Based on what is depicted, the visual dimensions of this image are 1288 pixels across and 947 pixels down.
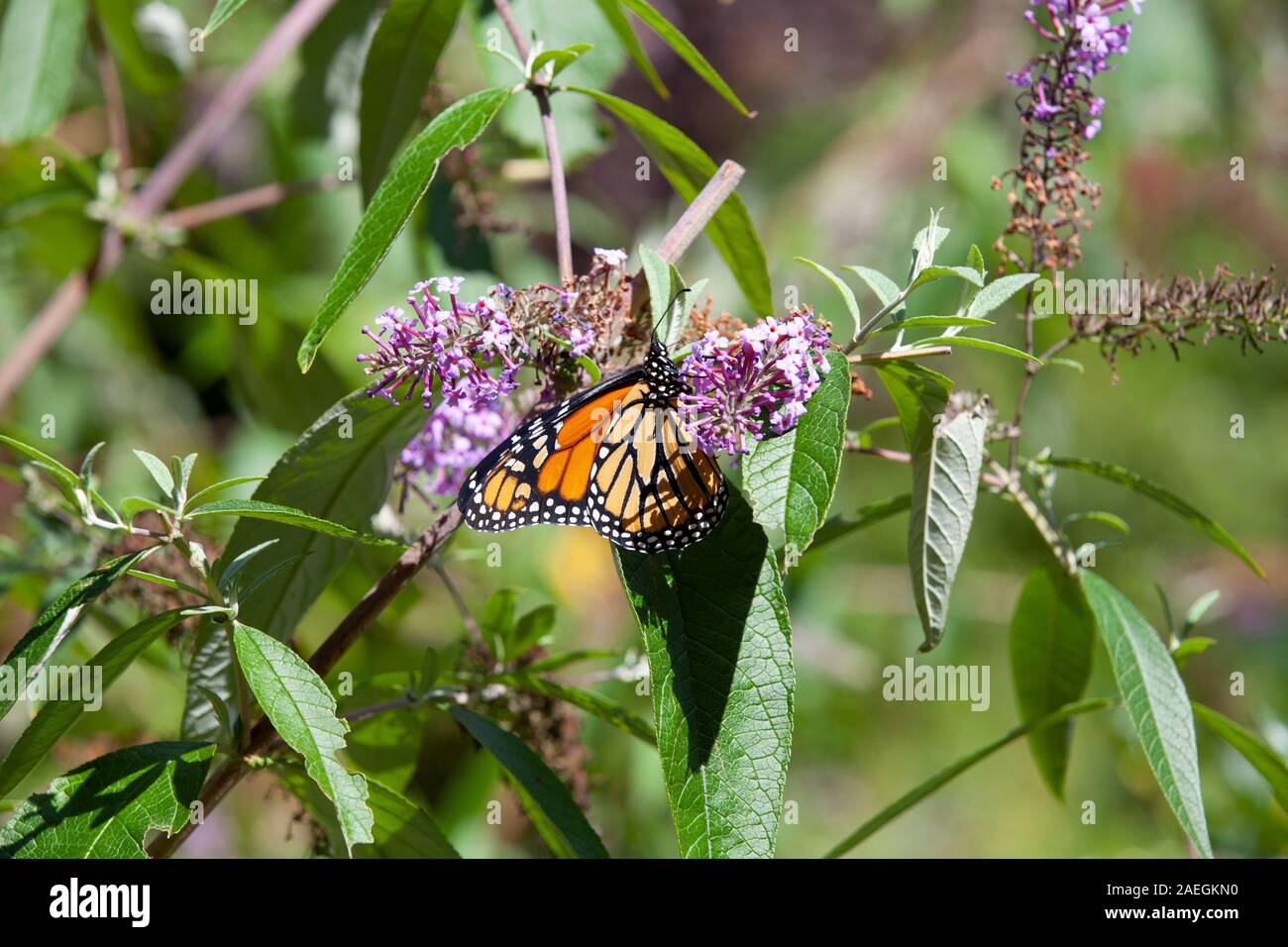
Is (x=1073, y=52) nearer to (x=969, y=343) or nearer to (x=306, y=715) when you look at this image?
(x=969, y=343)

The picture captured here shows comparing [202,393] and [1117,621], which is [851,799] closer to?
[202,393]

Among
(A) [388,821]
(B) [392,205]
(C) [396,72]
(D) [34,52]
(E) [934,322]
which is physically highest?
(D) [34,52]

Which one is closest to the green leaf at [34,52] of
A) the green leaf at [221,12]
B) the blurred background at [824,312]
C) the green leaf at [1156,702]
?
the blurred background at [824,312]

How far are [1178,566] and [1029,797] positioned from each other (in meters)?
1.02

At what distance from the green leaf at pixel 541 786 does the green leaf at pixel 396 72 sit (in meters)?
0.60

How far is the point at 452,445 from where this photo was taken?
1.11 m

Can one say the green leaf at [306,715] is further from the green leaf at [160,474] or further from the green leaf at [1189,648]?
the green leaf at [1189,648]

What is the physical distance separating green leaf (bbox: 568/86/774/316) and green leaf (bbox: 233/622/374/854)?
57cm

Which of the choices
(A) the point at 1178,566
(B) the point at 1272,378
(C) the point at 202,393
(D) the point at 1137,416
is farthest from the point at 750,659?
(B) the point at 1272,378

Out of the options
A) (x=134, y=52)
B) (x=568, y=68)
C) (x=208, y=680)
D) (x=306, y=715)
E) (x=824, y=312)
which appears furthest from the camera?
(x=824, y=312)

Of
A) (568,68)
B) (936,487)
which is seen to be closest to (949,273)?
(936,487)

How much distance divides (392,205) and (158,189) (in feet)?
3.54

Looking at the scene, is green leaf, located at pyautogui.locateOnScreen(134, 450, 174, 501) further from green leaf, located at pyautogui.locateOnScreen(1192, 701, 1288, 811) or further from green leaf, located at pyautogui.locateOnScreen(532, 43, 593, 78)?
green leaf, located at pyautogui.locateOnScreen(1192, 701, 1288, 811)

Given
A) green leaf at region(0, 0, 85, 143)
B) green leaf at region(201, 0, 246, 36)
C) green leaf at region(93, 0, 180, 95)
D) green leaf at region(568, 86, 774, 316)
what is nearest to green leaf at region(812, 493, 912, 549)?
green leaf at region(568, 86, 774, 316)
